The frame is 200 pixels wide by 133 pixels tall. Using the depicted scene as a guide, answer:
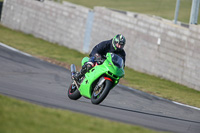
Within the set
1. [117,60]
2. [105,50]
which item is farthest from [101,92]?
[105,50]

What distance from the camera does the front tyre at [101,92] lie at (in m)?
9.30

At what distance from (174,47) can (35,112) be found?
1158 cm

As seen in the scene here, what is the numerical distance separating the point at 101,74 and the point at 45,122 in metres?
3.42

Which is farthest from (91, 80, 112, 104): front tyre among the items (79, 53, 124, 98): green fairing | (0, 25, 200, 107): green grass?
(0, 25, 200, 107): green grass

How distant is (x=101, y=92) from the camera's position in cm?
951

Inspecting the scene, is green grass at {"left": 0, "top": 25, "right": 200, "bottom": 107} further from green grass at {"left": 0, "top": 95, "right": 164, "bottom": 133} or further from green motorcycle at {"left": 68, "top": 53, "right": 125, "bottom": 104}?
green grass at {"left": 0, "top": 95, "right": 164, "bottom": 133}

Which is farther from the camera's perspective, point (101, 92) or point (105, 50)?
point (105, 50)

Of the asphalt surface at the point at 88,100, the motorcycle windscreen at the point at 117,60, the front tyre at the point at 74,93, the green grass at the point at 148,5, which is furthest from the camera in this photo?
the green grass at the point at 148,5

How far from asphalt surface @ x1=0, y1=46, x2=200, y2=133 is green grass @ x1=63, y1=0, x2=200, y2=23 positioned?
35914 mm

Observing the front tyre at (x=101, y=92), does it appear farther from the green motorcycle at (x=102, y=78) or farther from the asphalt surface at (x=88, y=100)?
the asphalt surface at (x=88, y=100)

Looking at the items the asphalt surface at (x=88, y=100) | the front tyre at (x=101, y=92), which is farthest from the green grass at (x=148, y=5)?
the front tyre at (x=101, y=92)

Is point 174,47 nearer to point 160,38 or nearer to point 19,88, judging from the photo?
point 160,38

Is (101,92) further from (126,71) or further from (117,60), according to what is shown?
(126,71)

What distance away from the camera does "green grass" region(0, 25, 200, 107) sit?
14.6 m
